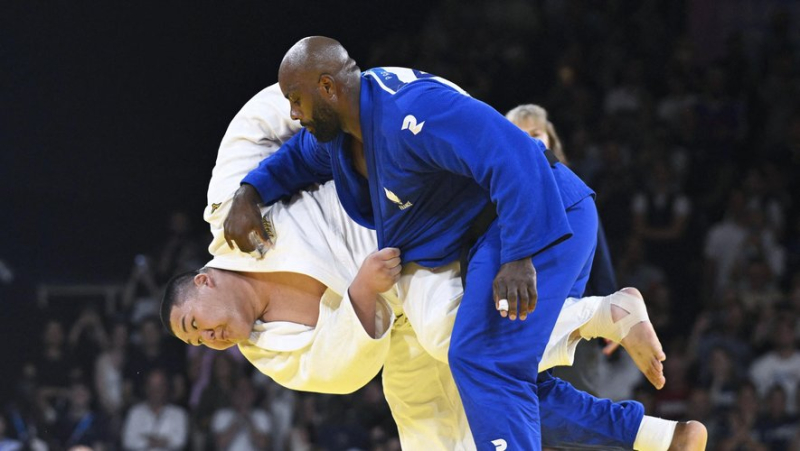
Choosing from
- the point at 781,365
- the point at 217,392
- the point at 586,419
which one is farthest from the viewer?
the point at 217,392

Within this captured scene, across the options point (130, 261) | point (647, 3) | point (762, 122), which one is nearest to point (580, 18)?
point (647, 3)

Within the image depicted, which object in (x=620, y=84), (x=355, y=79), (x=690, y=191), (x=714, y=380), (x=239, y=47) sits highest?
(x=355, y=79)

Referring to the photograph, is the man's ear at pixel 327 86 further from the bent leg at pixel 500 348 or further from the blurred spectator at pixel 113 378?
the blurred spectator at pixel 113 378

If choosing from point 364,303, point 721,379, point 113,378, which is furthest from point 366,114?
point 113,378

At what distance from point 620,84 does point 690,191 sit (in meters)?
1.03

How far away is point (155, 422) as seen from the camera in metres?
5.95

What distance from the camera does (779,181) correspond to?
21.7 ft

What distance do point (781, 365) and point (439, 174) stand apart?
3.63 m

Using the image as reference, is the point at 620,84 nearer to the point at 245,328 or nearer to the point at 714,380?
the point at 714,380

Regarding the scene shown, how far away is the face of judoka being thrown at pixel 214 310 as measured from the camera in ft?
10.1

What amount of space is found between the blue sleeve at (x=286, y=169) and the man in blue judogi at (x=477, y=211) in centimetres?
15

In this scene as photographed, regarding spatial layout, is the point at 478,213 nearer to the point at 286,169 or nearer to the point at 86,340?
the point at 286,169

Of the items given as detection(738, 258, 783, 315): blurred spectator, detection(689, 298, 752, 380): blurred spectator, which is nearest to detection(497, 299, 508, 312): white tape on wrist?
detection(689, 298, 752, 380): blurred spectator

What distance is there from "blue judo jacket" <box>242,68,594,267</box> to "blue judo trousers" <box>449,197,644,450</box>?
10cm
